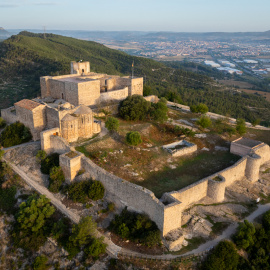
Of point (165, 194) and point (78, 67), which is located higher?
point (78, 67)

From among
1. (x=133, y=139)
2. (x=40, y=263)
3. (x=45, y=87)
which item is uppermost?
(x=45, y=87)

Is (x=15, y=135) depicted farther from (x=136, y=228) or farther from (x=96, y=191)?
(x=136, y=228)

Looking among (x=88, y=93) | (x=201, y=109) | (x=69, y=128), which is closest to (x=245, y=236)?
(x=69, y=128)

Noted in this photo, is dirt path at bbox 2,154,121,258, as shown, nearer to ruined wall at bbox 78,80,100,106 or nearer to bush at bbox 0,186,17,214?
bush at bbox 0,186,17,214

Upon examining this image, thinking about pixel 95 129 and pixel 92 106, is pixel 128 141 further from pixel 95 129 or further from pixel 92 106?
pixel 92 106

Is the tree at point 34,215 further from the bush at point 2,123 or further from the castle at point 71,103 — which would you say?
the bush at point 2,123

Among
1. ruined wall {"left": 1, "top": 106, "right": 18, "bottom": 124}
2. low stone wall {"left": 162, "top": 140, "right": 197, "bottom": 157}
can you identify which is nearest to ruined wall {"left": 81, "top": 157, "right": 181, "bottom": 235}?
low stone wall {"left": 162, "top": 140, "right": 197, "bottom": 157}
